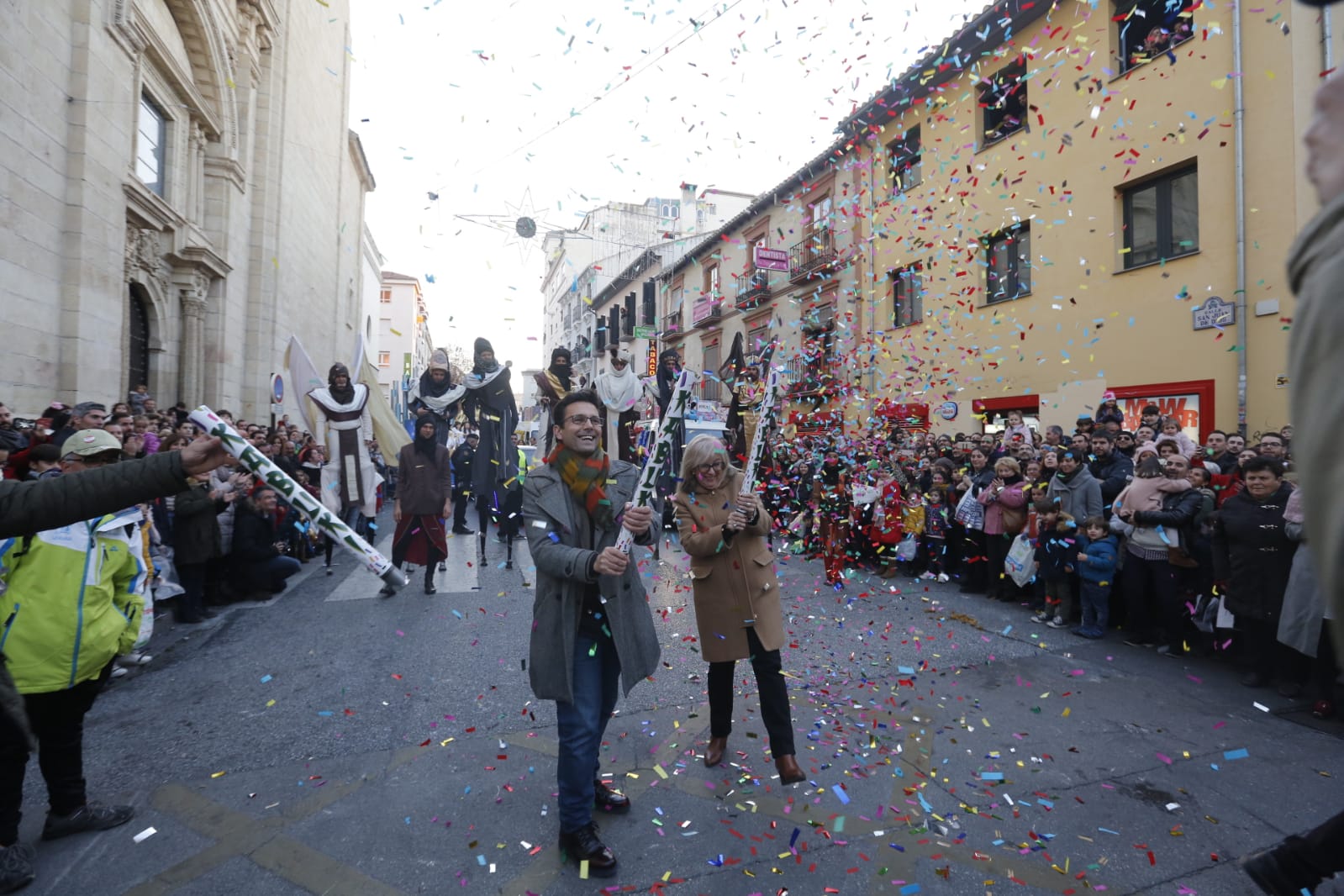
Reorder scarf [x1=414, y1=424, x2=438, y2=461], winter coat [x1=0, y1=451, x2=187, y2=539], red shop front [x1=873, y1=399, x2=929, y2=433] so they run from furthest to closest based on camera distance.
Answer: red shop front [x1=873, y1=399, x2=929, y2=433] → scarf [x1=414, y1=424, x2=438, y2=461] → winter coat [x1=0, y1=451, x2=187, y2=539]

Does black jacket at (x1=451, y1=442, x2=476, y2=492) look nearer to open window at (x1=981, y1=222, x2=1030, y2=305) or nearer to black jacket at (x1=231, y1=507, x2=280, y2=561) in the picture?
black jacket at (x1=231, y1=507, x2=280, y2=561)

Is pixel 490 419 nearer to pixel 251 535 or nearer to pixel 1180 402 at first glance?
pixel 251 535

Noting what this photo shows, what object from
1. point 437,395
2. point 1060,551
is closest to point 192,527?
point 437,395

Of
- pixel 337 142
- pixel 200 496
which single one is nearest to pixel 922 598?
pixel 200 496

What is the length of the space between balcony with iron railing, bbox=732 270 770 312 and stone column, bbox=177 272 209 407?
15.7m

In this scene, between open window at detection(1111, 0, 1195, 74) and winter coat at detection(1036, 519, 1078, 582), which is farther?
open window at detection(1111, 0, 1195, 74)

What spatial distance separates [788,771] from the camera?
358cm


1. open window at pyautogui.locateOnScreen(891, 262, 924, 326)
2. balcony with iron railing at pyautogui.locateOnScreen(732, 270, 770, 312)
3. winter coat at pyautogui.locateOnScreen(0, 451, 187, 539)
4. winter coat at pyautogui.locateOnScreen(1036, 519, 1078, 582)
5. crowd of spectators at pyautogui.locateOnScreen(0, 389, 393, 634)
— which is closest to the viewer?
winter coat at pyautogui.locateOnScreen(0, 451, 187, 539)

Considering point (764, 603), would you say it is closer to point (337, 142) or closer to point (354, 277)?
point (337, 142)

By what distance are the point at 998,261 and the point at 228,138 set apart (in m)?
16.9

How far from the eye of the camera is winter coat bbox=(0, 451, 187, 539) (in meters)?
1.99

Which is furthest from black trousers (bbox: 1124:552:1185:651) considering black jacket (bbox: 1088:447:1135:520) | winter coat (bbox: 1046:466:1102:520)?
black jacket (bbox: 1088:447:1135:520)

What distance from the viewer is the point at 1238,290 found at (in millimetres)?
10312

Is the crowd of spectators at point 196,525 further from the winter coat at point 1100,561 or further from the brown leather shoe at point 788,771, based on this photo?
the winter coat at point 1100,561
